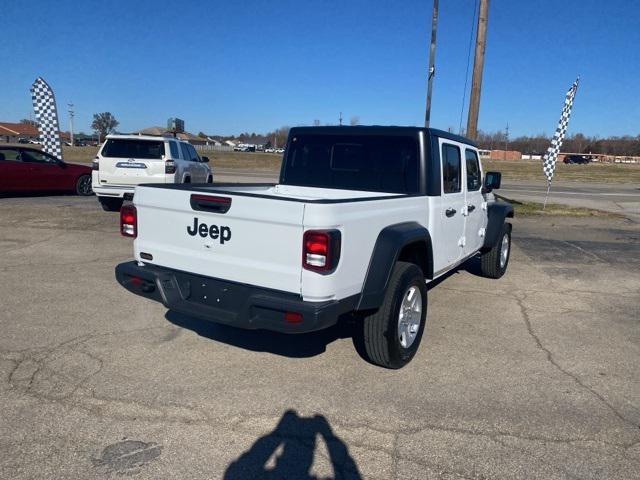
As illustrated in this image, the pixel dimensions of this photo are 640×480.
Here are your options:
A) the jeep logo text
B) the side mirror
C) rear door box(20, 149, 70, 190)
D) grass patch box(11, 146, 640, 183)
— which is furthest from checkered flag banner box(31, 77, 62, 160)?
grass patch box(11, 146, 640, 183)

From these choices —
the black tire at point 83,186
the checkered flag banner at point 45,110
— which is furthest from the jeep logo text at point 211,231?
the checkered flag banner at point 45,110

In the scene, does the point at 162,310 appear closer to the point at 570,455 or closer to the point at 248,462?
the point at 248,462

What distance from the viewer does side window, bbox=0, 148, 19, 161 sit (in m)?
13.3

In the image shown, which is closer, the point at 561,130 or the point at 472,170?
the point at 472,170

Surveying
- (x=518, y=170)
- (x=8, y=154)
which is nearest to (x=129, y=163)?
(x=8, y=154)

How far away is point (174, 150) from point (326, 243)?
9.67 metres

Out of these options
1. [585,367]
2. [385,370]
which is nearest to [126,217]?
[385,370]

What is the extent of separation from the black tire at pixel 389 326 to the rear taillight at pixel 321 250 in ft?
2.53

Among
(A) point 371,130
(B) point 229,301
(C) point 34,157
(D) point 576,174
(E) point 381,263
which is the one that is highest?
(A) point 371,130

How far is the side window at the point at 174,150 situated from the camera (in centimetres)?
1169

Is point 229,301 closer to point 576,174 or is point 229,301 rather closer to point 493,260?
point 493,260

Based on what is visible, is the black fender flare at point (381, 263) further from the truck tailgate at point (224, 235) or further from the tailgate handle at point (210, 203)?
the tailgate handle at point (210, 203)

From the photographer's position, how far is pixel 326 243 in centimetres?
310

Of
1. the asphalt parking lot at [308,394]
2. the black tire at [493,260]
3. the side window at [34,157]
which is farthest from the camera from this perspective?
the side window at [34,157]
